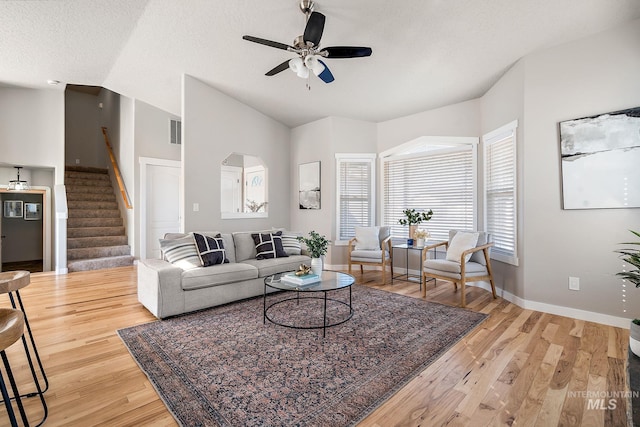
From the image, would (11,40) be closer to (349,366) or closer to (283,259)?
(283,259)

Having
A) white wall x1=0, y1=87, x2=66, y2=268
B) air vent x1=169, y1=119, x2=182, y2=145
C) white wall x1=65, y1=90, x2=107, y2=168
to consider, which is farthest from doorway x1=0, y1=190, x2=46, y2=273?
air vent x1=169, y1=119, x2=182, y2=145

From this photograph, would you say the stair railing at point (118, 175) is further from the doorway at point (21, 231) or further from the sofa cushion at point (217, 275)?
the sofa cushion at point (217, 275)

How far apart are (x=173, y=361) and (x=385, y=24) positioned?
12.0ft

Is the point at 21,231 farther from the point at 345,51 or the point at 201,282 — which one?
the point at 345,51

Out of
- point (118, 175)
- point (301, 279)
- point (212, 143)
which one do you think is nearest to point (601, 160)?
point (301, 279)

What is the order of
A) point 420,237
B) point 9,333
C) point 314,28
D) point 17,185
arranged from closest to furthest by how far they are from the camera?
1. point 9,333
2. point 314,28
3. point 420,237
4. point 17,185

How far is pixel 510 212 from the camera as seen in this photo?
3963 mm

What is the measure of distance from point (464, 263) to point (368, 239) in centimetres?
177

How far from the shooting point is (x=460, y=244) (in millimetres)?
4180

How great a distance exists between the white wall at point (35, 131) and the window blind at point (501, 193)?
724cm

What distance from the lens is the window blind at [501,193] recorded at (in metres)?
3.88

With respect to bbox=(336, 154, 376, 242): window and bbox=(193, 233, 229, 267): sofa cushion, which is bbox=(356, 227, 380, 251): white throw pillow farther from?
bbox=(193, 233, 229, 267): sofa cushion

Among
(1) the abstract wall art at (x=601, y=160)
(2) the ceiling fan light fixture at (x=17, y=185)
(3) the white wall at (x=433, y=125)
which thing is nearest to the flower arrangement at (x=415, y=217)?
(3) the white wall at (x=433, y=125)

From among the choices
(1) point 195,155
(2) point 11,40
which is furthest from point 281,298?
(2) point 11,40
